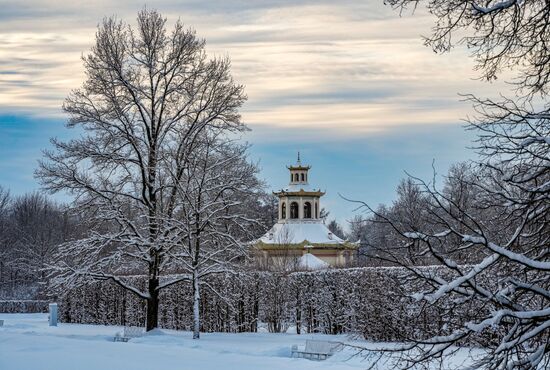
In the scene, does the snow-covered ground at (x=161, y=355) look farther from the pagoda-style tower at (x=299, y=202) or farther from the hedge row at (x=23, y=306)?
the pagoda-style tower at (x=299, y=202)

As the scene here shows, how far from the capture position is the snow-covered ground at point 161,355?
667 inches

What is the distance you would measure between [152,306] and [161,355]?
9163 millimetres

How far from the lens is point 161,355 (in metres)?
19.4

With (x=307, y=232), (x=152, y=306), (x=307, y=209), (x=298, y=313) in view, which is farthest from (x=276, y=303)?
(x=307, y=209)

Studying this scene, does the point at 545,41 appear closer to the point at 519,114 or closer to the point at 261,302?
the point at 519,114

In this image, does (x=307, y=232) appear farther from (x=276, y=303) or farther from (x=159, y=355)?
(x=159, y=355)

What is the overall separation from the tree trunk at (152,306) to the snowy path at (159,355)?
6.51ft

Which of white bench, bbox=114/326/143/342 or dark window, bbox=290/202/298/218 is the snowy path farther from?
dark window, bbox=290/202/298/218

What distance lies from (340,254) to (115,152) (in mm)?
40770

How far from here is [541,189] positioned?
6.39 meters

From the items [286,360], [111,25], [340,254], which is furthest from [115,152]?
[340,254]

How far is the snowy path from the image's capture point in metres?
17.0

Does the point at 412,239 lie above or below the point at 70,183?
below

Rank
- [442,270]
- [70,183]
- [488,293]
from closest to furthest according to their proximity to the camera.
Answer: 1. [488,293]
2. [442,270]
3. [70,183]
